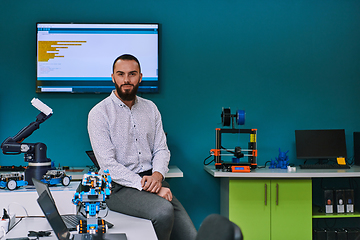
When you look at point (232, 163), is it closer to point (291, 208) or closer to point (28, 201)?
point (291, 208)

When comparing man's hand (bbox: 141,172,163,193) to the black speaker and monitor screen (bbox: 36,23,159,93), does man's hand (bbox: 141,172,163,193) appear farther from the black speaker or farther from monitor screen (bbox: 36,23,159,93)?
the black speaker

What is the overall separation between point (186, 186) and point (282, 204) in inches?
41.2

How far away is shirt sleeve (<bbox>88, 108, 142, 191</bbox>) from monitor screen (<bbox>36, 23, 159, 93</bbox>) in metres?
1.30

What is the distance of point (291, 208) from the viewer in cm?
313

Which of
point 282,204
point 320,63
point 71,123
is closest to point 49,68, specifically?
point 71,123

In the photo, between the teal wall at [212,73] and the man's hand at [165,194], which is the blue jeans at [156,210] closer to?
the man's hand at [165,194]

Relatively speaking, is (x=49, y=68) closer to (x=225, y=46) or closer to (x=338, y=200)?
(x=225, y=46)

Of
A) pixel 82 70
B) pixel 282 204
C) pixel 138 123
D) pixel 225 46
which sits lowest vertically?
pixel 282 204

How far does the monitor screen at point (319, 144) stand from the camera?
351cm

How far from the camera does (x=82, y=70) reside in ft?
11.6

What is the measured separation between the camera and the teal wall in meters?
3.55

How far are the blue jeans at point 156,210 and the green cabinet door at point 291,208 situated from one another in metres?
1.28

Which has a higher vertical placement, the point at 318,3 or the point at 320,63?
the point at 318,3

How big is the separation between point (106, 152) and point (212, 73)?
1.88m
